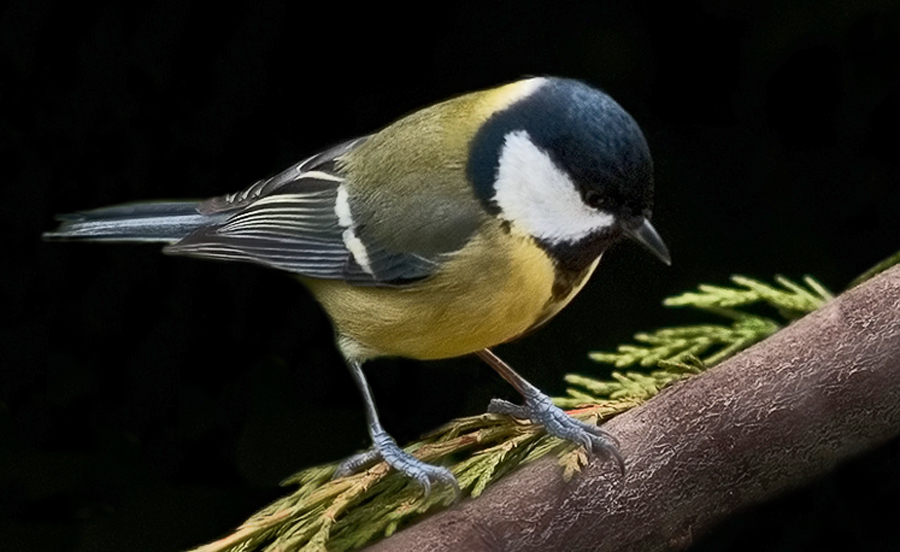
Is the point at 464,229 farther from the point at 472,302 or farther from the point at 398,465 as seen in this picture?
the point at 398,465

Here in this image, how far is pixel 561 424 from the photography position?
0.88m

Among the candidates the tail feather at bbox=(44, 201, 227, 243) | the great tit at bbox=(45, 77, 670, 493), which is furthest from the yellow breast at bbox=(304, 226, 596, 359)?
the tail feather at bbox=(44, 201, 227, 243)

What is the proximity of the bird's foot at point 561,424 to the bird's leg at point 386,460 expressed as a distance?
10cm

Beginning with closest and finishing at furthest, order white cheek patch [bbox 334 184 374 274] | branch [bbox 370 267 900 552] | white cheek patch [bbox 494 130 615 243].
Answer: branch [bbox 370 267 900 552] → white cheek patch [bbox 494 130 615 243] → white cheek patch [bbox 334 184 374 274]

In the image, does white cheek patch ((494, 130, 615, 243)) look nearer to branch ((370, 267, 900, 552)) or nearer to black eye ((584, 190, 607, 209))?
black eye ((584, 190, 607, 209))

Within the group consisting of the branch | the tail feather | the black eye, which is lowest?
the branch

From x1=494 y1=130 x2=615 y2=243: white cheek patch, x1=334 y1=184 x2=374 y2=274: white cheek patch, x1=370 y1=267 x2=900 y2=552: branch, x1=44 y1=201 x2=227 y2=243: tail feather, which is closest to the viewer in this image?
x1=370 y1=267 x2=900 y2=552: branch

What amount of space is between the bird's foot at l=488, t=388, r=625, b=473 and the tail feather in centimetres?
41

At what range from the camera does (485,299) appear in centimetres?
93

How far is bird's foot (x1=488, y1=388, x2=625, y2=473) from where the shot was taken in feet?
2.72

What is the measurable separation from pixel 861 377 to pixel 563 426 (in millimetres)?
244

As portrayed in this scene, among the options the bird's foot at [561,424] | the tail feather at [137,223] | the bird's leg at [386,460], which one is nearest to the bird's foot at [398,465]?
the bird's leg at [386,460]

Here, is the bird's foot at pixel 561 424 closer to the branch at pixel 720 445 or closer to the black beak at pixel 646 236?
the branch at pixel 720 445

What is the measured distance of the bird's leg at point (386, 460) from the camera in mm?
846
